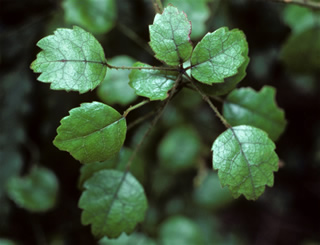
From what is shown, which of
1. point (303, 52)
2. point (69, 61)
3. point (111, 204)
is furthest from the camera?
point (303, 52)

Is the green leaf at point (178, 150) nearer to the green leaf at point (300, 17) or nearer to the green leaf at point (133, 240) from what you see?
the green leaf at point (133, 240)

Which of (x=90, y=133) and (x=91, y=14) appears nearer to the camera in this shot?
(x=90, y=133)

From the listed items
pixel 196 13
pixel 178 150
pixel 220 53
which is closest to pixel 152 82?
pixel 220 53

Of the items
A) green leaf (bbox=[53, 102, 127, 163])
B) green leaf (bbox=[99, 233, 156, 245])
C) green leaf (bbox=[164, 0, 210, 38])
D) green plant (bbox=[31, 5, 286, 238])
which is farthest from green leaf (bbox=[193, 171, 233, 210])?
green leaf (bbox=[53, 102, 127, 163])

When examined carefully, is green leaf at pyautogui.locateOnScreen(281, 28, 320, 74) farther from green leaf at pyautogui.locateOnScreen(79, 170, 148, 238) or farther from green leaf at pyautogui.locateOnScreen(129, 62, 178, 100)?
green leaf at pyautogui.locateOnScreen(79, 170, 148, 238)

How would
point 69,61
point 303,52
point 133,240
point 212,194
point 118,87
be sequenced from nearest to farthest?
point 69,61
point 118,87
point 303,52
point 133,240
point 212,194

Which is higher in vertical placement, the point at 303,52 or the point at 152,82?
Result: the point at 152,82

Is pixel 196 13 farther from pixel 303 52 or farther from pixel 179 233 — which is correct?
pixel 179 233

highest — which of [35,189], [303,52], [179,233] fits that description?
[303,52]

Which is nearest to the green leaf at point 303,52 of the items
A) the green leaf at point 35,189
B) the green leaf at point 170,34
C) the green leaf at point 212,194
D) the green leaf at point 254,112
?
the green leaf at point 254,112

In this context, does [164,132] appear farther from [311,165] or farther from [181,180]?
[311,165]
